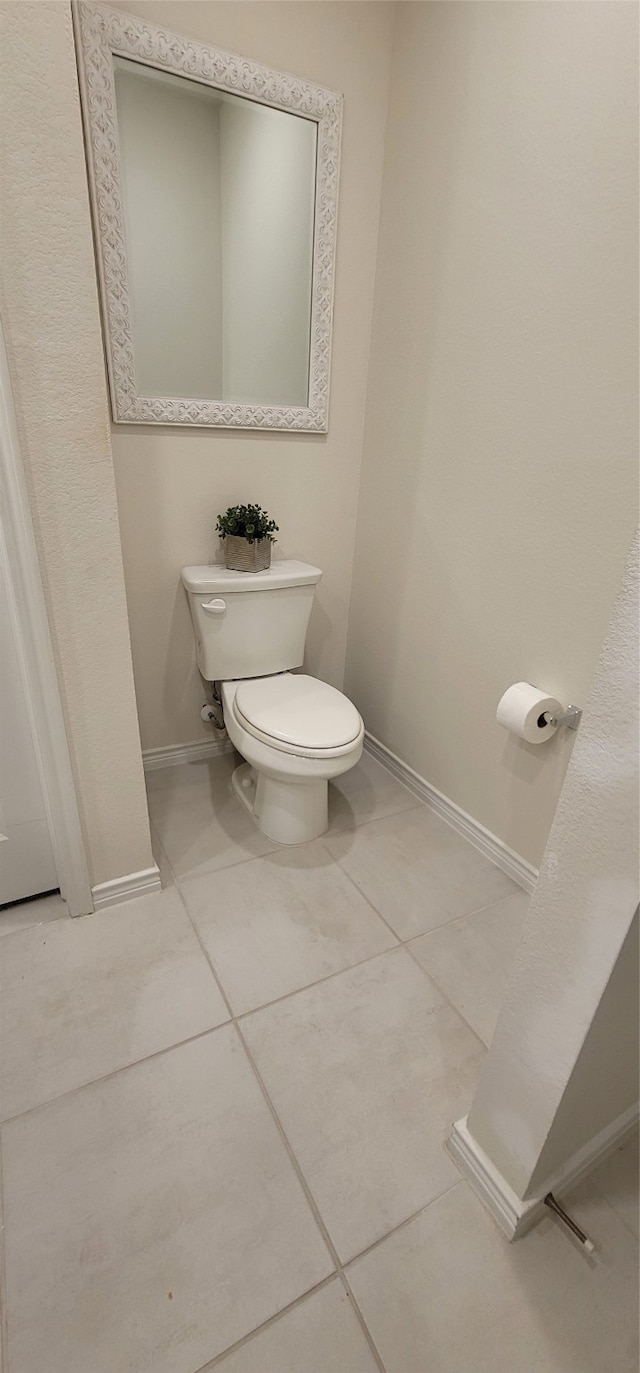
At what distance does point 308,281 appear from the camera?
1.65 meters

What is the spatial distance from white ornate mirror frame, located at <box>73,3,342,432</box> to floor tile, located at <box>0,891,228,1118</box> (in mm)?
1318

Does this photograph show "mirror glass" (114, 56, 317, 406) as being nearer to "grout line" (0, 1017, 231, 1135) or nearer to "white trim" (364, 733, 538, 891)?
"white trim" (364, 733, 538, 891)

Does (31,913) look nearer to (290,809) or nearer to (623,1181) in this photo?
(290,809)

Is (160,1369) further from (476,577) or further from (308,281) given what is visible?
(308,281)

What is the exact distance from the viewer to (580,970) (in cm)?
69

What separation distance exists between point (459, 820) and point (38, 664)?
128cm

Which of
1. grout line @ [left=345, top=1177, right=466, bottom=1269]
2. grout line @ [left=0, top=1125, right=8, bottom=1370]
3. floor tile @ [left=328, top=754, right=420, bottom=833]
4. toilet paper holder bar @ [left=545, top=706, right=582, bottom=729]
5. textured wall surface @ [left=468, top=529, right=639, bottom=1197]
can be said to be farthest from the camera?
floor tile @ [left=328, top=754, right=420, bottom=833]

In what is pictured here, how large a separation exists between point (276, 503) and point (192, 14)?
1.10 m

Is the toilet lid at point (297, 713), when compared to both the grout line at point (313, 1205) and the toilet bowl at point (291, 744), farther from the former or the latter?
the grout line at point (313, 1205)

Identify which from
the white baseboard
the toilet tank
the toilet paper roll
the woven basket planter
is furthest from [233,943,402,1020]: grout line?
the woven basket planter

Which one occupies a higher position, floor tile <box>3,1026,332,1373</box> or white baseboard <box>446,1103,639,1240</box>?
white baseboard <box>446,1103,639,1240</box>

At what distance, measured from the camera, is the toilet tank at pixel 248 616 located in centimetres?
164

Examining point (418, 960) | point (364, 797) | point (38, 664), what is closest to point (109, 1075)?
point (418, 960)

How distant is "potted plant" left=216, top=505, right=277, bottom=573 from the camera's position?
1.66 meters
